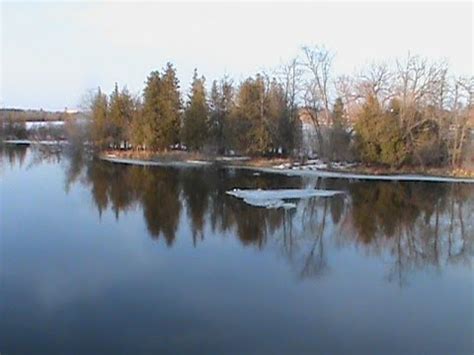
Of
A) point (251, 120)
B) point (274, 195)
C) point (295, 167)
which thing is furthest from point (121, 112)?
point (274, 195)

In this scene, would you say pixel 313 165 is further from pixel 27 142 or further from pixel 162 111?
pixel 27 142

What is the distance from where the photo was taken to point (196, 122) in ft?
97.3

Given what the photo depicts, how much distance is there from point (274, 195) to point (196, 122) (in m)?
15.1

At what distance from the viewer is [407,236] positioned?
1028 centimetres

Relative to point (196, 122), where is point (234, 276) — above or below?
below

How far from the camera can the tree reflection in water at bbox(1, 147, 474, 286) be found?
9070mm

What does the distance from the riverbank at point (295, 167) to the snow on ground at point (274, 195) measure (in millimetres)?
5300

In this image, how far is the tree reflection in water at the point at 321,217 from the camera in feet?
29.8

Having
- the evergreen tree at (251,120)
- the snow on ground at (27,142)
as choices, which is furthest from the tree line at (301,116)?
the snow on ground at (27,142)

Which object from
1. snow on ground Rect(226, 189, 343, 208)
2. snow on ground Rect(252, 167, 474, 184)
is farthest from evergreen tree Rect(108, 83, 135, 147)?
snow on ground Rect(226, 189, 343, 208)

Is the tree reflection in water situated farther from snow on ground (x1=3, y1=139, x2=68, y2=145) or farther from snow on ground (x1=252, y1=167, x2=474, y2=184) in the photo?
snow on ground (x1=3, y1=139, x2=68, y2=145)

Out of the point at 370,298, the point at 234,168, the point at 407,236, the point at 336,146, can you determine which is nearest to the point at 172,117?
the point at 234,168

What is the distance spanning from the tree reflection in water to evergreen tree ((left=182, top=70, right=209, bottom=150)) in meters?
9.65

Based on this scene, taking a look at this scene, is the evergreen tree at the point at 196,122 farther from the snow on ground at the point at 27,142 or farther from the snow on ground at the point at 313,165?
the snow on ground at the point at 27,142
